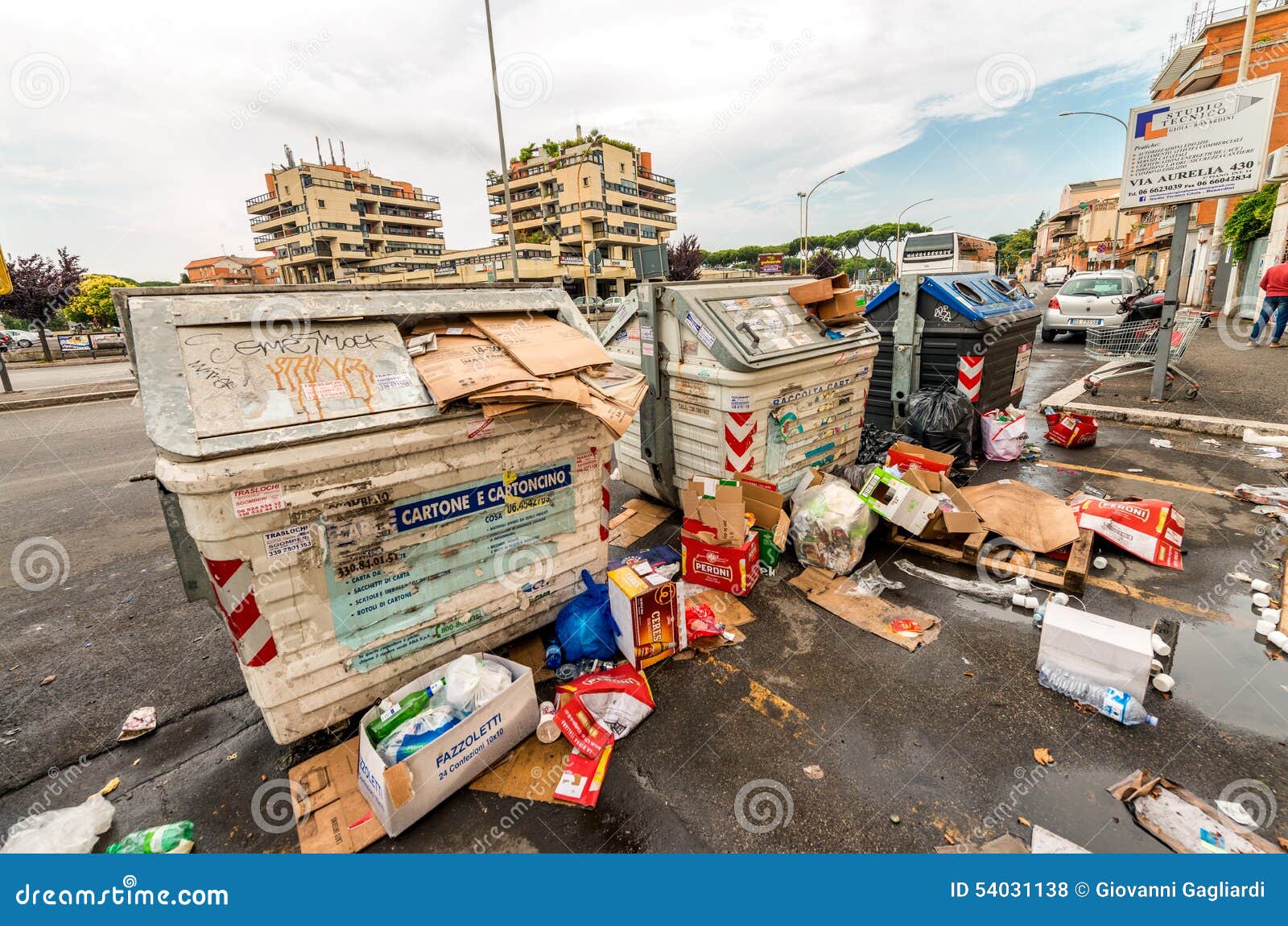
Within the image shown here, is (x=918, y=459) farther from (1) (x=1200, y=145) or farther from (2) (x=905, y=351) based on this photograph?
(1) (x=1200, y=145)

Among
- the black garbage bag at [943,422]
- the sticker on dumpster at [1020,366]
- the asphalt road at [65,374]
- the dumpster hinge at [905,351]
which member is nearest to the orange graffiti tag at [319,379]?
the black garbage bag at [943,422]

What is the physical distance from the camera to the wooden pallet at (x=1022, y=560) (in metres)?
3.17

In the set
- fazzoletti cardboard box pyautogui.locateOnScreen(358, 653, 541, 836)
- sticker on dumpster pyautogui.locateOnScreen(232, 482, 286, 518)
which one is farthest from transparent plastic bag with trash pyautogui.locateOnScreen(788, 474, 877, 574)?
sticker on dumpster pyautogui.locateOnScreen(232, 482, 286, 518)

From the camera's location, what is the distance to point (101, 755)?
2.39 m

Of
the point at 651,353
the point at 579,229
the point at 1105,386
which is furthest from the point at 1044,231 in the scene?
the point at 651,353

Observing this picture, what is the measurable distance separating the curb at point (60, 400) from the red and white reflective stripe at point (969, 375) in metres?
15.9

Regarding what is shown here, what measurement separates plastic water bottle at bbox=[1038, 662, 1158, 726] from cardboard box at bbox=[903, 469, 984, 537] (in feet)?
3.91

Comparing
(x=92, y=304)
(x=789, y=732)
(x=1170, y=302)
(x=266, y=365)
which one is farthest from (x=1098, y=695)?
(x=92, y=304)

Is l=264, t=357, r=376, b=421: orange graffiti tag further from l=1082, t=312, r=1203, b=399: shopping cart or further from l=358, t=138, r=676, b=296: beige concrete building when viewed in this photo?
l=358, t=138, r=676, b=296: beige concrete building

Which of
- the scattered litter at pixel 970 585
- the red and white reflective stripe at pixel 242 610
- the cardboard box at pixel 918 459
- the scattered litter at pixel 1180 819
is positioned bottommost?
the scattered litter at pixel 1180 819

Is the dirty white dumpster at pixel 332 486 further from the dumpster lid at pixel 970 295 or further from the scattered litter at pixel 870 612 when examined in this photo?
the dumpster lid at pixel 970 295

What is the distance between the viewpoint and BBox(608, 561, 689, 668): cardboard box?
263cm

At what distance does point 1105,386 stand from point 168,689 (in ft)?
35.9

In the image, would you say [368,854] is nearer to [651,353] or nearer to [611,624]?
[611,624]
